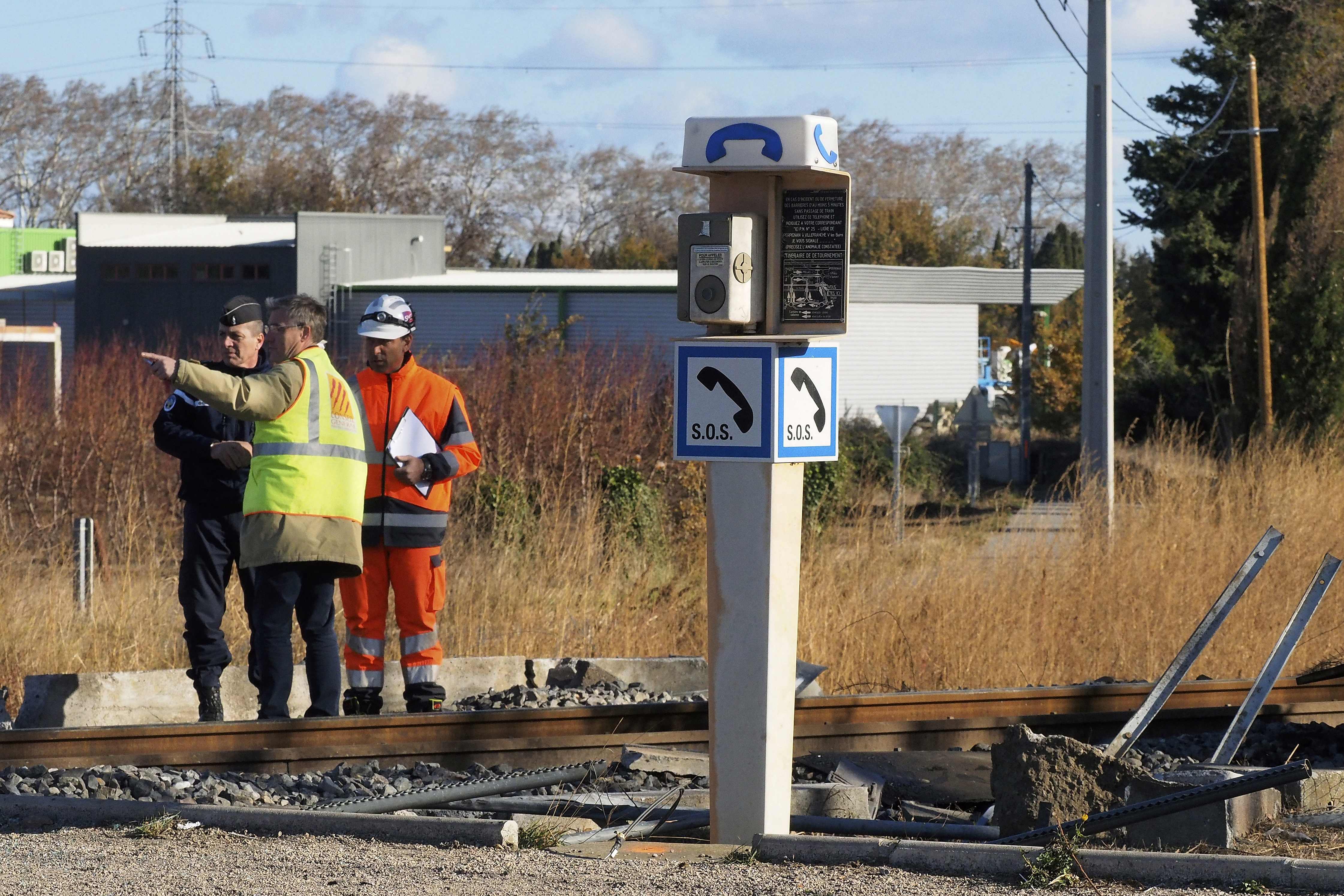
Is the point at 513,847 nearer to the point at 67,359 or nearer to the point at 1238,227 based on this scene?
the point at 67,359

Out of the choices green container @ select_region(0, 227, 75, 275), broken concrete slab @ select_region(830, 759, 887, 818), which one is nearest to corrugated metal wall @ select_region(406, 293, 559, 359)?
green container @ select_region(0, 227, 75, 275)

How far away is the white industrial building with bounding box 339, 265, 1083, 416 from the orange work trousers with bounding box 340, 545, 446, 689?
36.3m

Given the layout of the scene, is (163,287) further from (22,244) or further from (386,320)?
(386,320)

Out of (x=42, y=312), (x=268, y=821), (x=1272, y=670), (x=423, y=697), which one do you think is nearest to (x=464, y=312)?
(x=42, y=312)

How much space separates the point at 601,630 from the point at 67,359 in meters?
17.7

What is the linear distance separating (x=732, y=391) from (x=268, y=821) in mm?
2156

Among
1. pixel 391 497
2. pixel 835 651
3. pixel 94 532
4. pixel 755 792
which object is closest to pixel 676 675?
pixel 835 651

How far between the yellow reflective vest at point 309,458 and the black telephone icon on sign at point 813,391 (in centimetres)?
254

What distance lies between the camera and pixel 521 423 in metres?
16.6

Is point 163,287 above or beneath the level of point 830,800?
above

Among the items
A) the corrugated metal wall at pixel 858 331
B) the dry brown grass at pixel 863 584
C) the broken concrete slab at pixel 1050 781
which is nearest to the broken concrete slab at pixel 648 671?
the dry brown grass at pixel 863 584

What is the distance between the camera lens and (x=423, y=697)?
7.45 metres

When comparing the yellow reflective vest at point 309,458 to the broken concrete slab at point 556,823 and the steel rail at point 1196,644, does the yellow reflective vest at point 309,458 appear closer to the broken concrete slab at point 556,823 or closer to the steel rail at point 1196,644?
the broken concrete slab at point 556,823

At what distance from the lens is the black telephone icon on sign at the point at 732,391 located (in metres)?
5.02
